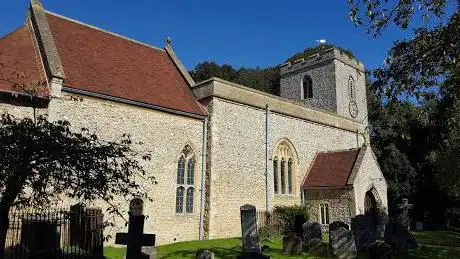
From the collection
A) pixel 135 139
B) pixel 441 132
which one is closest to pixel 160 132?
pixel 135 139

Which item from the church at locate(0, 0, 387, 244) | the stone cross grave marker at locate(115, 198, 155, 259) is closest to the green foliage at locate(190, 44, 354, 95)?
the church at locate(0, 0, 387, 244)

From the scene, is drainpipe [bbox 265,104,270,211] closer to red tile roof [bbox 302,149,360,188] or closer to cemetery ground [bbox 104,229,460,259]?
red tile roof [bbox 302,149,360,188]

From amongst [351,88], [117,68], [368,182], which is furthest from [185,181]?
[351,88]

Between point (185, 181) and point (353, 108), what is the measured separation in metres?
19.0

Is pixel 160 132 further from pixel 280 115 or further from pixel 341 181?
pixel 341 181

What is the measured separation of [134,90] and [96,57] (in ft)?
8.74

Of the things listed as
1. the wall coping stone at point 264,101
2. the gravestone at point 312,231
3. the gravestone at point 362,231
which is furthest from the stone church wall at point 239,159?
the gravestone at point 362,231

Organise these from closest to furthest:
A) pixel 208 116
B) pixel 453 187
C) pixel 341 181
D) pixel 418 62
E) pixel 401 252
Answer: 1. pixel 418 62
2. pixel 401 252
3. pixel 208 116
4. pixel 341 181
5. pixel 453 187

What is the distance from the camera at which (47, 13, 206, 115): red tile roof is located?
53.6ft

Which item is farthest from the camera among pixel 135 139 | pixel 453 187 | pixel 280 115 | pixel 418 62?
pixel 453 187

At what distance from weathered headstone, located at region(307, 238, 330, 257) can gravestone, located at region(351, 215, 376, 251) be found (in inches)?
80.5

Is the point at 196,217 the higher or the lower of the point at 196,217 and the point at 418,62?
the lower

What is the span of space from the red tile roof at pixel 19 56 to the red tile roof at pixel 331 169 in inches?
605

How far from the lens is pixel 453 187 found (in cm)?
2697
